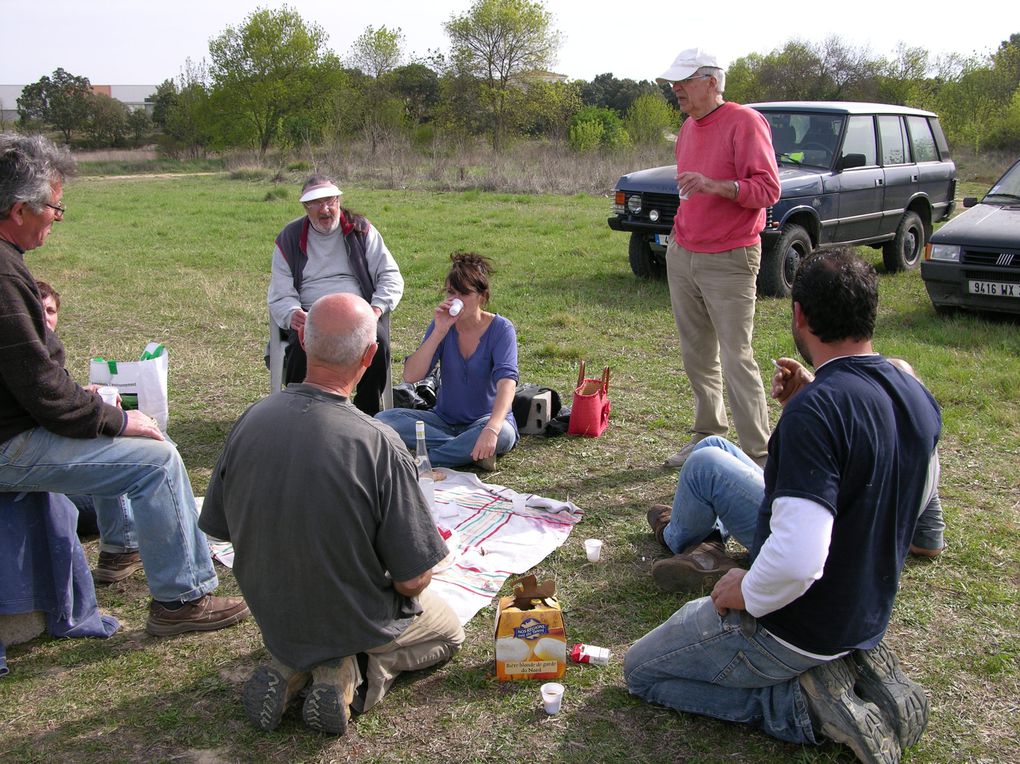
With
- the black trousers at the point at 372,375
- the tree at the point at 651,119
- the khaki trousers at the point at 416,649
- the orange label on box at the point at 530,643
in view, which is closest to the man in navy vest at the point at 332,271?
the black trousers at the point at 372,375

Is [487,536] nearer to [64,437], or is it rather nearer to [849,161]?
[64,437]

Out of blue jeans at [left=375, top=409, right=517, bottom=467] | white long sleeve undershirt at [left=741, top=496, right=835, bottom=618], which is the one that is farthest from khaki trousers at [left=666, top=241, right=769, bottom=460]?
white long sleeve undershirt at [left=741, top=496, right=835, bottom=618]

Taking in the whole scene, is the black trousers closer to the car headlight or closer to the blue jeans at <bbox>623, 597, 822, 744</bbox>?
the blue jeans at <bbox>623, 597, 822, 744</bbox>

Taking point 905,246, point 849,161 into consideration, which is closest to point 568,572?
point 849,161

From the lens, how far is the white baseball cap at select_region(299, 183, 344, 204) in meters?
5.07

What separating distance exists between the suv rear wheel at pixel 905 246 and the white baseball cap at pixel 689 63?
7.06 meters

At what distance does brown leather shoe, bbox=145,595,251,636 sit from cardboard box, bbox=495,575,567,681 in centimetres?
112

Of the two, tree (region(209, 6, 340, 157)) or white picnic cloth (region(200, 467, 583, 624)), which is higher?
tree (region(209, 6, 340, 157))

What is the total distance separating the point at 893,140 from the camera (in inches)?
400

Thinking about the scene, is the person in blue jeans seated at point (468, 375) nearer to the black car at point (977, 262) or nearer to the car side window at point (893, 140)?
the black car at point (977, 262)

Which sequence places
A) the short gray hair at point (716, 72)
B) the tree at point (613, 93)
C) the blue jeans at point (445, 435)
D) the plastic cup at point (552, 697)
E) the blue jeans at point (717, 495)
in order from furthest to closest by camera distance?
the tree at point (613, 93) → the blue jeans at point (445, 435) → the short gray hair at point (716, 72) → the blue jeans at point (717, 495) → the plastic cup at point (552, 697)

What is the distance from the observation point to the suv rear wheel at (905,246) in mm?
10516

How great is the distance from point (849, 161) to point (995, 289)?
2241 millimetres

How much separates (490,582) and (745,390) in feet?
5.85
